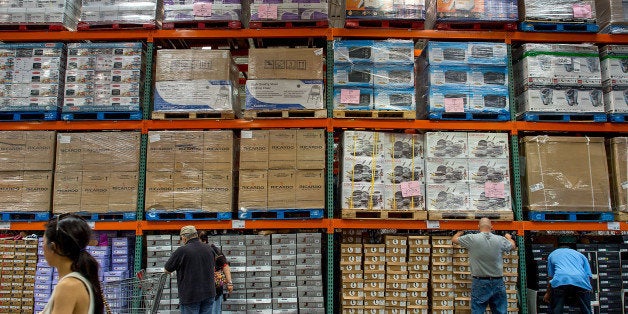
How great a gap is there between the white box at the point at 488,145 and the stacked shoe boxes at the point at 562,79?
26.7 inches

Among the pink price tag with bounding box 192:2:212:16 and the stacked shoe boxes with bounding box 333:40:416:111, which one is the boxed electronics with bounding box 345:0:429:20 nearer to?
the stacked shoe boxes with bounding box 333:40:416:111

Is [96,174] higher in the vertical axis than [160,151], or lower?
lower

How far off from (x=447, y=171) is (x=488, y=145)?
742 mm

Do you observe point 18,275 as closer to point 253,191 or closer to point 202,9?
point 253,191

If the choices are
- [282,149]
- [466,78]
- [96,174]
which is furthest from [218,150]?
[466,78]

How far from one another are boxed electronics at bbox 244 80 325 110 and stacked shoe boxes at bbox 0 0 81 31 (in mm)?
3129

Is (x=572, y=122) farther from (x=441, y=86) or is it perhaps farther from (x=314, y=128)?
(x=314, y=128)

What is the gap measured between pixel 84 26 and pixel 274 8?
2.93 meters

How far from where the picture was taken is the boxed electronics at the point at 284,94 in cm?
743

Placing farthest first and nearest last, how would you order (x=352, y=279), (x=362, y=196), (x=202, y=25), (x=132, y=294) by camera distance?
(x=202, y=25) → (x=362, y=196) → (x=352, y=279) → (x=132, y=294)

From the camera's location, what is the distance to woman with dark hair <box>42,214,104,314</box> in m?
2.65

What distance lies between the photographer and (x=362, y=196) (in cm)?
723

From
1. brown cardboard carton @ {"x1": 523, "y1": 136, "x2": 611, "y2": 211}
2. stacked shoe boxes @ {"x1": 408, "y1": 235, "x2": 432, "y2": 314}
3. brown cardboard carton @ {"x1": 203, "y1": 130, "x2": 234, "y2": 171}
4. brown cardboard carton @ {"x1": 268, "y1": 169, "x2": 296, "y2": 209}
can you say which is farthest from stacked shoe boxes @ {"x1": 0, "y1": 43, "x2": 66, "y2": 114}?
brown cardboard carton @ {"x1": 523, "y1": 136, "x2": 611, "y2": 211}

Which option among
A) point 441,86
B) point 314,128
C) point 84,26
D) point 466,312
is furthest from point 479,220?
point 84,26
